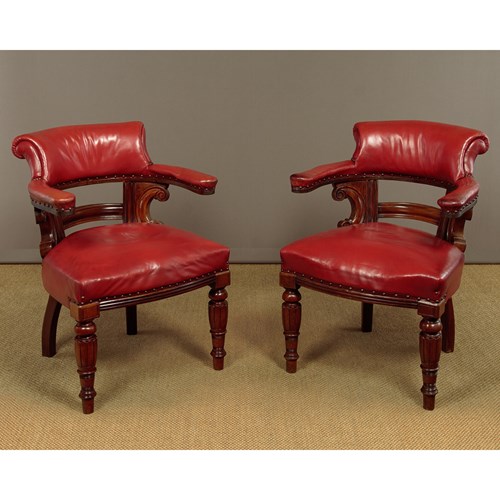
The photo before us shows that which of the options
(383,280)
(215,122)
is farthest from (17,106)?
(383,280)

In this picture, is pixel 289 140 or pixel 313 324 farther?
pixel 289 140

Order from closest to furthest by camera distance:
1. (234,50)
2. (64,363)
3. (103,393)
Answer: (103,393) < (64,363) < (234,50)

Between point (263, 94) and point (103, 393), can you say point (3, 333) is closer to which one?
point (103, 393)

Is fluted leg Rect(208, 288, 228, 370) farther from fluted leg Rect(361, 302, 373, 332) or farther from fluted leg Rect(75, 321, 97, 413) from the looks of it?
fluted leg Rect(361, 302, 373, 332)

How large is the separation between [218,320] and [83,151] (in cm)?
84

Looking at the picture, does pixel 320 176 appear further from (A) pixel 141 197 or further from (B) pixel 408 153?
(A) pixel 141 197

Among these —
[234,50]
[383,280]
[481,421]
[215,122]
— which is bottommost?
[481,421]

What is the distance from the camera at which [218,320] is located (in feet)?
10.6

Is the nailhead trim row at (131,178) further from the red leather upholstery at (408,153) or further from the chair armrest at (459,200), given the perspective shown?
the chair armrest at (459,200)

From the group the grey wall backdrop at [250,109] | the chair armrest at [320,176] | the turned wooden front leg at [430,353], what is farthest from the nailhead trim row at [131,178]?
the grey wall backdrop at [250,109]

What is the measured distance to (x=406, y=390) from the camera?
3174 millimetres

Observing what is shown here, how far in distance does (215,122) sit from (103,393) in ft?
6.24

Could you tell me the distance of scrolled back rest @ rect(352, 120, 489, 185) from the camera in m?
3.35

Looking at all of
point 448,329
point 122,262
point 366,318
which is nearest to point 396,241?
point 448,329
